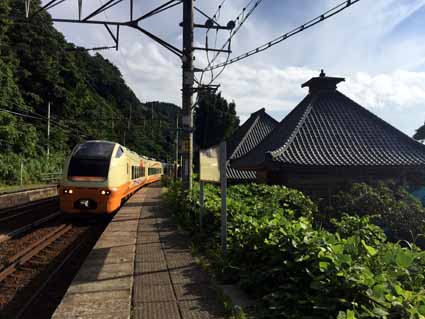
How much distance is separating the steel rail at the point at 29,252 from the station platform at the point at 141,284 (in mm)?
1632

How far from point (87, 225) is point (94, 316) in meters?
10.0

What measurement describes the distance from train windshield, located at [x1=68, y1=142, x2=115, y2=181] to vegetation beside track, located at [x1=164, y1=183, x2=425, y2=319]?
25.8 ft

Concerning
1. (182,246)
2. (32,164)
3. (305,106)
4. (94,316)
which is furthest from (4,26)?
(94,316)

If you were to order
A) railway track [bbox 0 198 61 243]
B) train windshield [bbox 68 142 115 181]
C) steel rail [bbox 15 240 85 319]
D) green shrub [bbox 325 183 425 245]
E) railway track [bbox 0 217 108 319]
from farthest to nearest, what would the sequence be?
1. train windshield [bbox 68 142 115 181]
2. railway track [bbox 0 198 61 243]
3. green shrub [bbox 325 183 425 245]
4. railway track [bbox 0 217 108 319]
5. steel rail [bbox 15 240 85 319]

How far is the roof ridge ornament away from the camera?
14078 mm

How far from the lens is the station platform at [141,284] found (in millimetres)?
4203

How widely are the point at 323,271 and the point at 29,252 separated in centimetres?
747

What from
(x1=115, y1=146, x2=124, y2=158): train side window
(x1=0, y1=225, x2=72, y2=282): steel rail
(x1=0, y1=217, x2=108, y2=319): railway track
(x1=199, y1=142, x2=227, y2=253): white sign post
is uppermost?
(x1=115, y1=146, x2=124, y2=158): train side window

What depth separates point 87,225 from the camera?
13.7 metres

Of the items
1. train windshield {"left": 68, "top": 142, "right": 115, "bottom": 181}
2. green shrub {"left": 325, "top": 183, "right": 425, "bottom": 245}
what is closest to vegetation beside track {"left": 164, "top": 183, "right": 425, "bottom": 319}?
green shrub {"left": 325, "top": 183, "right": 425, "bottom": 245}

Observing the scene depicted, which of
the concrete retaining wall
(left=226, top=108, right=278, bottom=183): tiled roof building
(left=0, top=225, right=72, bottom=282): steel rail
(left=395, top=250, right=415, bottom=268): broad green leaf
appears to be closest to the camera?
(left=395, top=250, right=415, bottom=268): broad green leaf

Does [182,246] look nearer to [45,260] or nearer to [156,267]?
[156,267]

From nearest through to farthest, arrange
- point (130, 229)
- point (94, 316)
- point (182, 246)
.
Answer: point (94, 316), point (182, 246), point (130, 229)

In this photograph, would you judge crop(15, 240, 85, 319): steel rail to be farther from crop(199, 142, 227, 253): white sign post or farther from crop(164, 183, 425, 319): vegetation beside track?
crop(199, 142, 227, 253): white sign post
